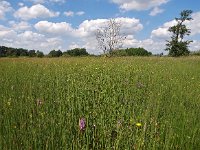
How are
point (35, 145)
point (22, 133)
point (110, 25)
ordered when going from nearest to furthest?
point (35, 145) → point (22, 133) → point (110, 25)

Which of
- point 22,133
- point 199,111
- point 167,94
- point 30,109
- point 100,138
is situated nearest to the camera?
point 22,133

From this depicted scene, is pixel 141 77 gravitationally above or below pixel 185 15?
below

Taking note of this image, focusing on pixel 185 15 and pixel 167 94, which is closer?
pixel 167 94

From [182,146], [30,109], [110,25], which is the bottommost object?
[182,146]

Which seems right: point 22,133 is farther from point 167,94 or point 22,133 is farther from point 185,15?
point 185,15

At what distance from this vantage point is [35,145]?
7.73ft

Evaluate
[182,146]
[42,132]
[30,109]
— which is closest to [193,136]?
[182,146]

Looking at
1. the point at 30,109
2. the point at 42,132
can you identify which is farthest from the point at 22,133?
the point at 30,109

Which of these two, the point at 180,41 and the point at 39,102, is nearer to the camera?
the point at 39,102

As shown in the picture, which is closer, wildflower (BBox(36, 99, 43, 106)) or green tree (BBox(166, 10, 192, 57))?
wildflower (BBox(36, 99, 43, 106))

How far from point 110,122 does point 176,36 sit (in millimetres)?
42897

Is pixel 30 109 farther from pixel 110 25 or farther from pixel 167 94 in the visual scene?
pixel 110 25

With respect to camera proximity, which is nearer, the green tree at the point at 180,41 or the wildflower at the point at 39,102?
the wildflower at the point at 39,102

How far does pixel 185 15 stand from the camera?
1730 inches
